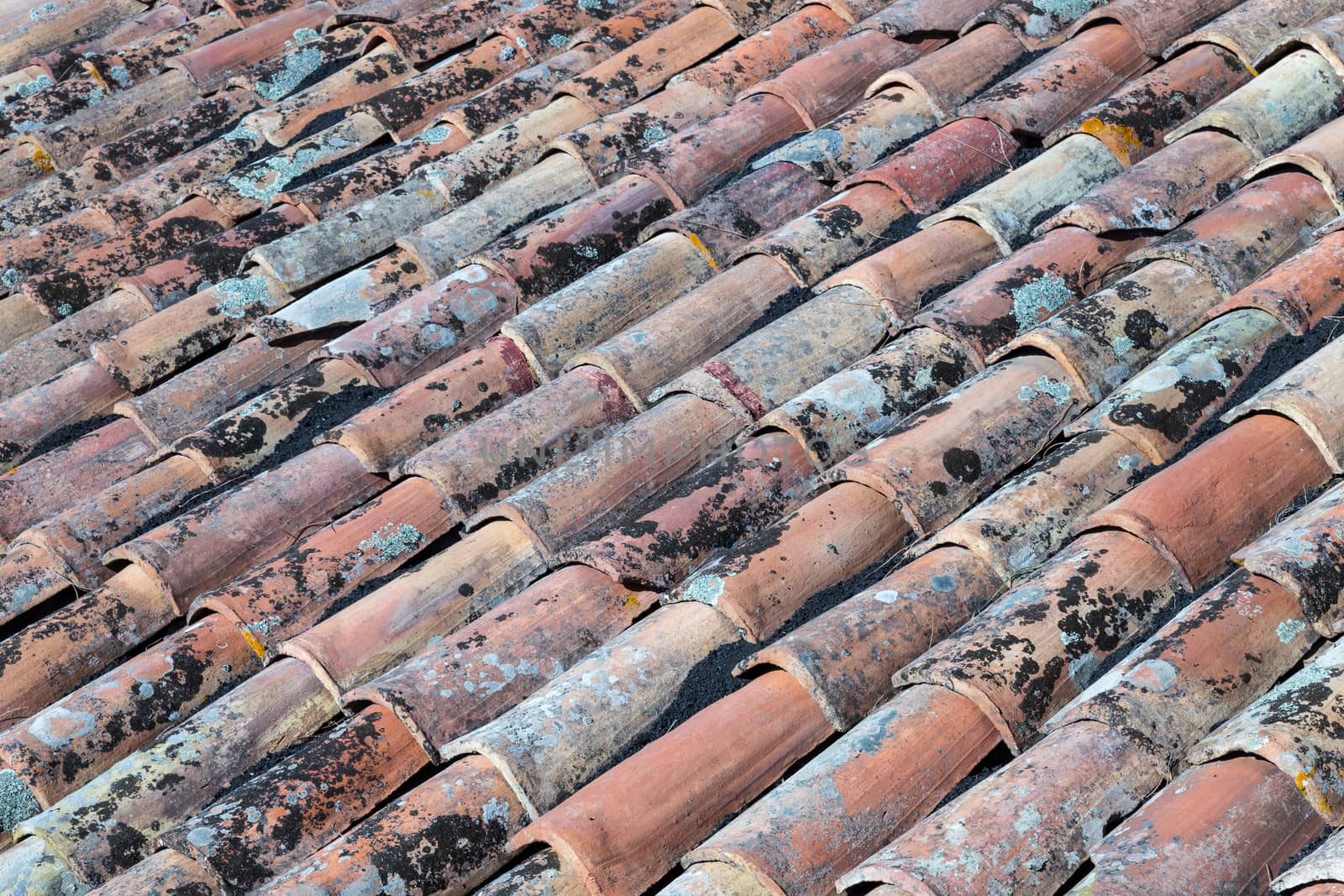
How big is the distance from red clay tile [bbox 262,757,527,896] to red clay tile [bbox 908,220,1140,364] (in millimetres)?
1699

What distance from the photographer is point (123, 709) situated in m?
3.27

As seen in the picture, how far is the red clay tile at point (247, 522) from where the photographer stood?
141 inches

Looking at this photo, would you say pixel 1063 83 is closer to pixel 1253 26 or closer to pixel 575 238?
pixel 1253 26

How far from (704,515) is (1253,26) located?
261cm

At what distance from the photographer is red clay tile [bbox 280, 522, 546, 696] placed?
321cm

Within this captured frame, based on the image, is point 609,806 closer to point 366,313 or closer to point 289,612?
point 289,612

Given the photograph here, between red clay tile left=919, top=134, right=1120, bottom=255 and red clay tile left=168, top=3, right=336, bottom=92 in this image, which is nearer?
red clay tile left=919, top=134, right=1120, bottom=255

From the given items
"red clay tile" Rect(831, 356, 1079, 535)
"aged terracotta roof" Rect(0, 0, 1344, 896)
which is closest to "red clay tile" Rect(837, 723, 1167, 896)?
"aged terracotta roof" Rect(0, 0, 1344, 896)

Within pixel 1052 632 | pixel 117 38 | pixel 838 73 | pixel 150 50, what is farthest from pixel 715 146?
pixel 117 38

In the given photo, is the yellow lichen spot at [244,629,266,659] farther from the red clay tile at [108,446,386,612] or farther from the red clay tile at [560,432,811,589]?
the red clay tile at [560,432,811,589]

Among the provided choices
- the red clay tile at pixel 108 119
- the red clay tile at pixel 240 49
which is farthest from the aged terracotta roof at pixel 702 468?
the red clay tile at pixel 240 49

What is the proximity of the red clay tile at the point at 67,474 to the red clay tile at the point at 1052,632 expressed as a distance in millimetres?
2499

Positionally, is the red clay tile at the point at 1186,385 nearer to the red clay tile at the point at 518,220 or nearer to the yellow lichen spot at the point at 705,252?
the yellow lichen spot at the point at 705,252

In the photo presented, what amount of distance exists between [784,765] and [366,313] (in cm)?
218
